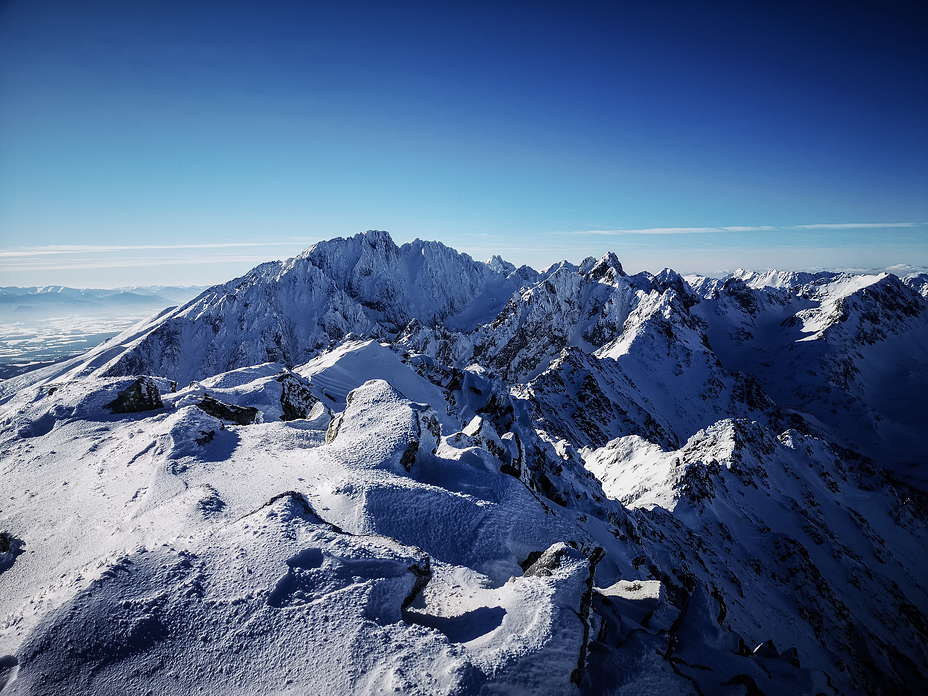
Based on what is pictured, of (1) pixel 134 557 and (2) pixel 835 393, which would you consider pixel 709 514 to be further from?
(2) pixel 835 393

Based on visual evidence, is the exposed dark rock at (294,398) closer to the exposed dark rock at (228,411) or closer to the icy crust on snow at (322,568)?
the icy crust on snow at (322,568)

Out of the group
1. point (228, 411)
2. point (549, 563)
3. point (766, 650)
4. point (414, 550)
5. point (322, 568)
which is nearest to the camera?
point (322, 568)

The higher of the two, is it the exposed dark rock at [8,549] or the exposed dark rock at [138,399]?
the exposed dark rock at [138,399]

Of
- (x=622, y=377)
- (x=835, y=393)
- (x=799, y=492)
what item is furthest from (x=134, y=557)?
(x=835, y=393)

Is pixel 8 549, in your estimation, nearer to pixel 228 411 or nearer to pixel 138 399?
pixel 228 411

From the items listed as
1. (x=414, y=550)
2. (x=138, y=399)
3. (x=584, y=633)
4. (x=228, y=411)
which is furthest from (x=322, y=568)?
(x=138, y=399)

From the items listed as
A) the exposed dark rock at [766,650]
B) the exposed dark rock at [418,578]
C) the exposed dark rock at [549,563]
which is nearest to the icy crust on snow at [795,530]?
the exposed dark rock at [766,650]
